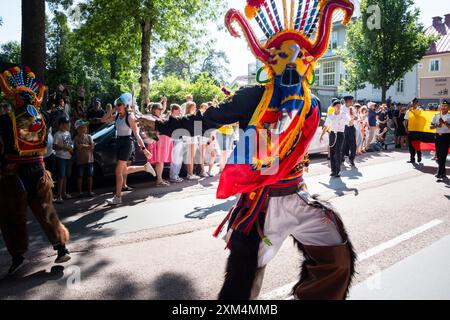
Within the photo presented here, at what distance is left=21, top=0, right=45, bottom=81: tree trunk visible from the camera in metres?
8.32

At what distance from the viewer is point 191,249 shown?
464cm

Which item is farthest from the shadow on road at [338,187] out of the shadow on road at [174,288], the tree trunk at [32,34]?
the tree trunk at [32,34]

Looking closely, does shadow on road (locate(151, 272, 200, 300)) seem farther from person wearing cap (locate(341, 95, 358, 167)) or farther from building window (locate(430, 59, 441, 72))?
building window (locate(430, 59, 441, 72))

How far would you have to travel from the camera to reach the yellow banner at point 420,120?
38.9ft

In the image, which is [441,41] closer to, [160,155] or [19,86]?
[160,155]

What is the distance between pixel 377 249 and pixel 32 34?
7971 millimetres

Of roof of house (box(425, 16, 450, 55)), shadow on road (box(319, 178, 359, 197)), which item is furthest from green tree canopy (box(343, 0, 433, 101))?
shadow on road (box(319, 178, 359, 197))

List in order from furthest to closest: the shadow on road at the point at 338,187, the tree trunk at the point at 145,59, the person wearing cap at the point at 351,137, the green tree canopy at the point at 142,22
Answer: the tree trunk at the point at 145,59 < the green tree canopy at the point at 142,22 < the person wearing cap at the point at 351,137 < the shadow on road at the point at 338,187

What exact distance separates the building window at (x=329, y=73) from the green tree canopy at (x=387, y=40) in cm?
1549

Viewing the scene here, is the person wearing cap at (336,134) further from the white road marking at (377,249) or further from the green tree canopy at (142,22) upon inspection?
the green tree canopy at (142,22)

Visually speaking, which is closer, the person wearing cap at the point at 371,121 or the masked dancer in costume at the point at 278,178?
the masked dancer in costume at the point at 278,178

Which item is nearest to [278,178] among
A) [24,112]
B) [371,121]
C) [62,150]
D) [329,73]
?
[24,112]

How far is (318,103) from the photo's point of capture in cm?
296
